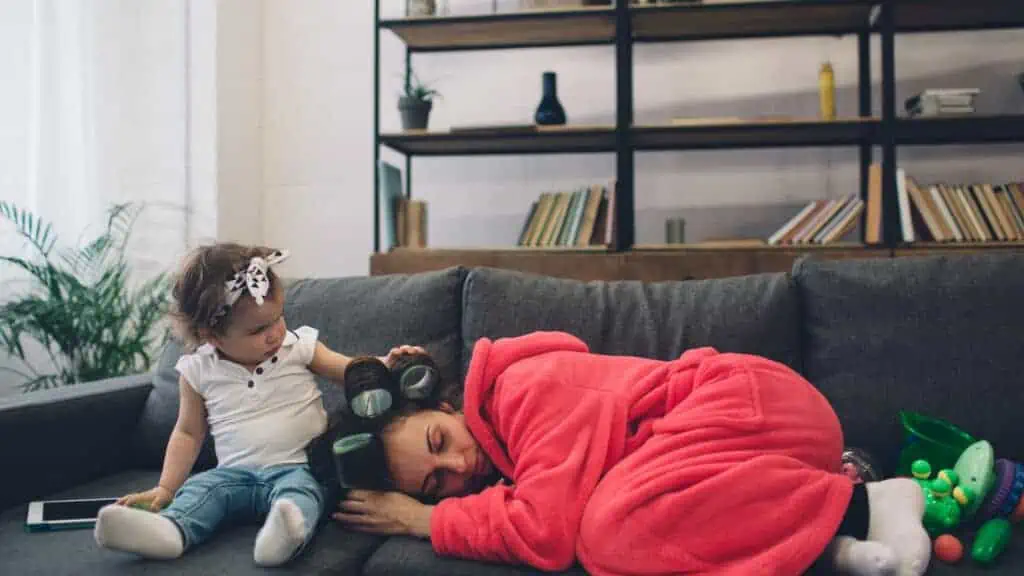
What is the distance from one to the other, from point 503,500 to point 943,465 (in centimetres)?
78

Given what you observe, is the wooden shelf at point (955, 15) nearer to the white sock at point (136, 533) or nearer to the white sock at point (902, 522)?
the white sock at point (902, 522)

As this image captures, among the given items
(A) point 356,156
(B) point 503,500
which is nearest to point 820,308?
(B) point 503,500

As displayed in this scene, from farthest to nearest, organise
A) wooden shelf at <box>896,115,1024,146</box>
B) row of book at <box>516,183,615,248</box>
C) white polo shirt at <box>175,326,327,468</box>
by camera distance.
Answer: row of book at <box>516,183,615,248</box> → wooden shelf at <box>896,115,1024,146</box> → white polo shirt at <box>175,326,327,468</box>

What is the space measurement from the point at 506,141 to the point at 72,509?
201 cm

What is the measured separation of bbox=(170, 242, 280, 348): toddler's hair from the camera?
1.36 metres

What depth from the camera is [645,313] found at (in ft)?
5.39

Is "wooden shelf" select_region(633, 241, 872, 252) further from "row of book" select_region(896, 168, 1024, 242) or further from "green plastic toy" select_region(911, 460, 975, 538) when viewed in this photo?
"green plastic toy" select_region(911, 460, 975, 538)

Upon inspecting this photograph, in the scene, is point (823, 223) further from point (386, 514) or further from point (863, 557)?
point (386, 514)

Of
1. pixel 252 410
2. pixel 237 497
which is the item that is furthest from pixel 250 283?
pixel 237 497

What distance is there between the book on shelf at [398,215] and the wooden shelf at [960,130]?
5.54 ft

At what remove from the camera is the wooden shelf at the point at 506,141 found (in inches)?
112

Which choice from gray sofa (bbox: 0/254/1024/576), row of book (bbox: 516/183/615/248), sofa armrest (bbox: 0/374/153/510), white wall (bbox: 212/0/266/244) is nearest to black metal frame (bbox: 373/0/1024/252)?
row of book (bbox: 516/183/615/248)

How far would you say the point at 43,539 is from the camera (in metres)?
1.29

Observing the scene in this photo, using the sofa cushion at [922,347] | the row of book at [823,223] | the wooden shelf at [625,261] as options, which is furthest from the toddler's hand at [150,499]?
the row of book at [823,223]
